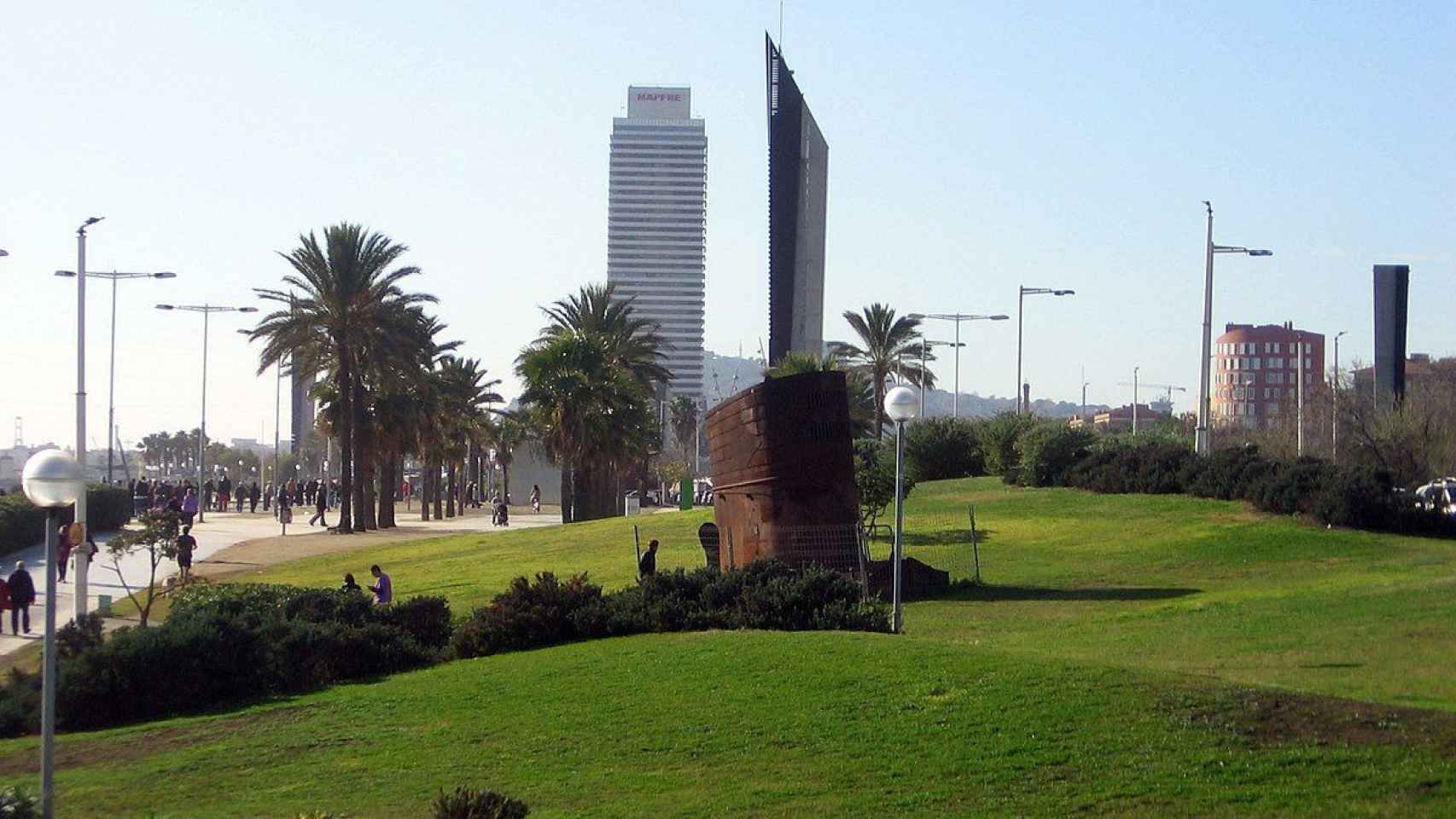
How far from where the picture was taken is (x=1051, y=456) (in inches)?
1615

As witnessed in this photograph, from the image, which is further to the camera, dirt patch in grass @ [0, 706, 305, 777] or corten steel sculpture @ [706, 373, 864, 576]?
corten steel sculpture @ [706, 373, 864, 576]

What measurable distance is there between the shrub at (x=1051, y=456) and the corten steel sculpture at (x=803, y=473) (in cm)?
1869

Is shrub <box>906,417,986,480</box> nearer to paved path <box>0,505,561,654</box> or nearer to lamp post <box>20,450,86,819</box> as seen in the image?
paved path <box>0,505,561,654</box>

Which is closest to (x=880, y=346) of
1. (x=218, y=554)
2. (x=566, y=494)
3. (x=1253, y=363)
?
(x=566, y=494)

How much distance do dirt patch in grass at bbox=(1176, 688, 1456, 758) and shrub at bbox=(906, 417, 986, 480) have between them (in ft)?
137

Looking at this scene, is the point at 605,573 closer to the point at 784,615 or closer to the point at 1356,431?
the point at 784,615

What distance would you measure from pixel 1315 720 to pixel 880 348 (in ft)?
180

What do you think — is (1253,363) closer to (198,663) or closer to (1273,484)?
(1273,484)

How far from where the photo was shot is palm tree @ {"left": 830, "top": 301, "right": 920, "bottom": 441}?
64.9 meters

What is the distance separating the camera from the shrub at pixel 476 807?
8.03 meters

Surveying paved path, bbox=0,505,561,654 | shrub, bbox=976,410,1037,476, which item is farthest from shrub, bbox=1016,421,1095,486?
paved path, bbox=0,505,561,654

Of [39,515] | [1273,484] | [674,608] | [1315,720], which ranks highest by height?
[1273,484]

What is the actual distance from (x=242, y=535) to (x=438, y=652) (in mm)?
37143

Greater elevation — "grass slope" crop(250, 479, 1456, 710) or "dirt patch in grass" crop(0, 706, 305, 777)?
"grass slope" crop(250, 479, 1456, 710)
